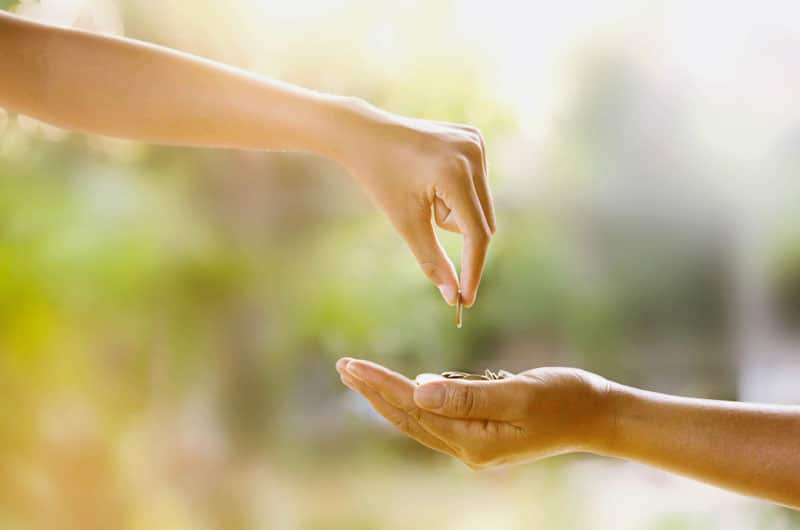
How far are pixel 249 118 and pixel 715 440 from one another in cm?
51

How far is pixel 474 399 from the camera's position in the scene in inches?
30.4

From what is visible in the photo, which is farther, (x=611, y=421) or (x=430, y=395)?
(x=611, y=421)

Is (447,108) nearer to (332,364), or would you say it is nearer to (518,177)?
(518,177)

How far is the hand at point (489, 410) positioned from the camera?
76 cm

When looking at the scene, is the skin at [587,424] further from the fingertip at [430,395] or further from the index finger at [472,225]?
the index finger at [472,225]

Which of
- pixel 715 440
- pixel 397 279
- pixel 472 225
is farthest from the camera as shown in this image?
pixel 397 279

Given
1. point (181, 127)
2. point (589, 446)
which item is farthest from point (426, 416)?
point (181, 127)

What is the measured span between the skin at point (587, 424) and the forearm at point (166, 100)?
0.66 ft

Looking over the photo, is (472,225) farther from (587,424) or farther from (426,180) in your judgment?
(587,424)

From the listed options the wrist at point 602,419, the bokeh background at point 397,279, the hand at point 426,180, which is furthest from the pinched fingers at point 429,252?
the bokeh background at point 397,279

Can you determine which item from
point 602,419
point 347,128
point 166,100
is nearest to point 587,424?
point 602,419

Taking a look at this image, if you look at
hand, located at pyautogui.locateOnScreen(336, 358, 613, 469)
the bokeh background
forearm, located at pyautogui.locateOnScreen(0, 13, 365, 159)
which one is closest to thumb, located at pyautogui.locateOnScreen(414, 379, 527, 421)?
hand, located at pyautogui.locateOnScreen(336, 358, 613, 469)

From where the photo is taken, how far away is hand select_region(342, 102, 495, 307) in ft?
2.42

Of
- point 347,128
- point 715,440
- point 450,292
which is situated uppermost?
point 347,128
